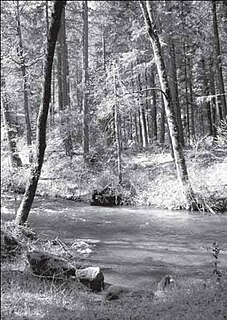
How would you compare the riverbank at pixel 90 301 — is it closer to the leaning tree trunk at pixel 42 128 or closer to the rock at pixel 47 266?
the rock at pixel 47 266

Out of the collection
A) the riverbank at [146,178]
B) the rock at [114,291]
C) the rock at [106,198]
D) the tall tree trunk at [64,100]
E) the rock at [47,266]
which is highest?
the tall tree trunk at [64,100]

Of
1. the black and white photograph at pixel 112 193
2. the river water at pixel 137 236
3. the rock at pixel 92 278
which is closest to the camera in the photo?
the black and white photograph at pixel 112 193

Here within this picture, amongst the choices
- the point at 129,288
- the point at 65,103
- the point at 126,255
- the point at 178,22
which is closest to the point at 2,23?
the point at 65,103

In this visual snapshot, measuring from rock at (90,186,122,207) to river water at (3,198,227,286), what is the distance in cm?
66

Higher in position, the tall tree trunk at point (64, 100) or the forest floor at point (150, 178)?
the tall tree trunk at point (64, 100)

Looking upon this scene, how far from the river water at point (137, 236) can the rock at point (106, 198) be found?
2.16ft

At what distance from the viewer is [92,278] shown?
6898 millimetres

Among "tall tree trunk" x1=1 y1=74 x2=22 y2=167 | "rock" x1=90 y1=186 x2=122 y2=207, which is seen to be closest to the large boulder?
"tall tree trunk" x1=1 y1=74 x2=22 y2=167

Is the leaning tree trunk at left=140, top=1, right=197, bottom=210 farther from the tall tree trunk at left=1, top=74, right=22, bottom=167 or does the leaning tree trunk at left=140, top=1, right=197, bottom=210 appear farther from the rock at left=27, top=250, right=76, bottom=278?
the rock at left=27, top=250, right=76, bottom=278

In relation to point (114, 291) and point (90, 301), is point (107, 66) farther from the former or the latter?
point (90, 301)

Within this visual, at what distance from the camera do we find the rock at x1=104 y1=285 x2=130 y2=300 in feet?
20.7

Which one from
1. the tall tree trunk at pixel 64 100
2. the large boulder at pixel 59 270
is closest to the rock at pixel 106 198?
the tall tree trunk at pixel 64 100

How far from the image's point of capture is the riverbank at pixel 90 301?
199 inches

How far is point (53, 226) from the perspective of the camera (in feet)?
41.5
